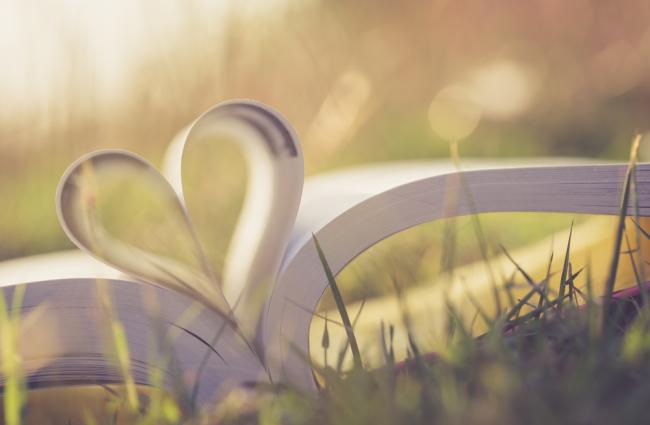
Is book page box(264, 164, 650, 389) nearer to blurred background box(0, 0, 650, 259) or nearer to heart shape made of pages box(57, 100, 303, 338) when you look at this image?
heart shape made of pages box(57, 100, 303, 338)

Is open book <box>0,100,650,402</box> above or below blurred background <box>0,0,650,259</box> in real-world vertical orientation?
below

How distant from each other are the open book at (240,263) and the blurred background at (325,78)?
1.41 metres

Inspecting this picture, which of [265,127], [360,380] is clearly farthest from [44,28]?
[360,380]

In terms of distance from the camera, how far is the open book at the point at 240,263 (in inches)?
31.1

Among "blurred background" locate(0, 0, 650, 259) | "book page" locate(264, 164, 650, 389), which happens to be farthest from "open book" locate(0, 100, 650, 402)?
"blurred background" locate(0, 0, 650, 259)

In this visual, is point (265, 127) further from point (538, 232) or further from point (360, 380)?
point (538, 232)

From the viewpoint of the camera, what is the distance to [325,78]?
2.96 m

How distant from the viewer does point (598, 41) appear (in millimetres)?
3365

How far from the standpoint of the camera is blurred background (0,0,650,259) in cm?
231

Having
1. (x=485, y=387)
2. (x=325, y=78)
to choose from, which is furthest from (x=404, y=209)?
(x=325, y=78)

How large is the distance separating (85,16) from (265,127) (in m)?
1.67

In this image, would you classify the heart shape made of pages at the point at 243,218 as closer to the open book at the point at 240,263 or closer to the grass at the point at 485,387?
the open book at the point at 240,263

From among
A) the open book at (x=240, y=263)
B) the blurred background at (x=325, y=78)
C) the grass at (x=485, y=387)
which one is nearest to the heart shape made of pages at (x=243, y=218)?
the open book at (x=240, y=263)

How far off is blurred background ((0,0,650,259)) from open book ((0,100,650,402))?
1408mm
